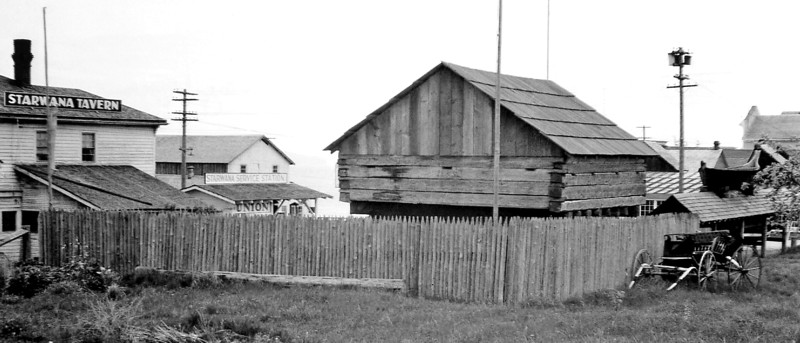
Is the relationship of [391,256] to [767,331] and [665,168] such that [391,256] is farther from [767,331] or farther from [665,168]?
[665,168]

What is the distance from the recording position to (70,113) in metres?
35.6

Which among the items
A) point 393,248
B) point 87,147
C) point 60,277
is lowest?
point 60,277

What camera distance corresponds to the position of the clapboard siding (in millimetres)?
33125

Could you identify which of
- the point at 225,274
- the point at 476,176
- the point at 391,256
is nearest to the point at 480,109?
the point at 476,176

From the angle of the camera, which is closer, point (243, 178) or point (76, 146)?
point (76, 146)

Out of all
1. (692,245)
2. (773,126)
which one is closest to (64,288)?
(692,245)

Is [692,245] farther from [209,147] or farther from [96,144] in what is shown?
[209,147]

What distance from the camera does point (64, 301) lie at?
19.7 m

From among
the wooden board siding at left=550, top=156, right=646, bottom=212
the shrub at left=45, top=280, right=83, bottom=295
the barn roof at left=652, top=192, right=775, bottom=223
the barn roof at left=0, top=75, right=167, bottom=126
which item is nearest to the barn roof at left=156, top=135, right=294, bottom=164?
the barn roof at left=0, top=75, right=167, bottom=126

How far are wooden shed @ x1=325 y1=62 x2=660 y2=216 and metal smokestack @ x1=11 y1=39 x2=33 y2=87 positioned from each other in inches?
658

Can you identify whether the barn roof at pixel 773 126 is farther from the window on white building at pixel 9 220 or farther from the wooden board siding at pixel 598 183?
the window on white building at pixel 9 220

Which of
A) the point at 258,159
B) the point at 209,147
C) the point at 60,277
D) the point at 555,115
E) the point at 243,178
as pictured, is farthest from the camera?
the point at 258,159

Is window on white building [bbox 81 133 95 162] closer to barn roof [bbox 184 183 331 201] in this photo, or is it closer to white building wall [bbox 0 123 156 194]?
white building wall [bbox 0 123 156 194]

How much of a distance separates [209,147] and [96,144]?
4603 centimetres
